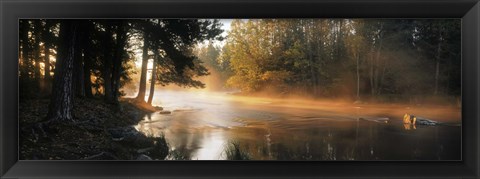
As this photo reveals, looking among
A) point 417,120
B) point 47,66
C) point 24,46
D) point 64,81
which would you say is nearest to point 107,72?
point 64,81

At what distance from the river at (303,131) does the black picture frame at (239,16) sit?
0.08 m

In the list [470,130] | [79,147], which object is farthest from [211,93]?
[470,130]

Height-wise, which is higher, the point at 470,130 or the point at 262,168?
A: the point at 470,130

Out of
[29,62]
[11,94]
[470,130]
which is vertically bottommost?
[470,130]

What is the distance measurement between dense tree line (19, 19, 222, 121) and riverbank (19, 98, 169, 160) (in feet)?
0.20

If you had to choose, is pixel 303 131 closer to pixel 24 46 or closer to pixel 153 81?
pixel 153 81

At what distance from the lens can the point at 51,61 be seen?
269cm

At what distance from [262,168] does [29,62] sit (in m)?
1.82

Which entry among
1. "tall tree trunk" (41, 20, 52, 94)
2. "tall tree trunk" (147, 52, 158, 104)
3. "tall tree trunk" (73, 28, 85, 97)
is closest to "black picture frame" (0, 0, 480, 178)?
"tall tree trunk" (41, 20, 52, 94)

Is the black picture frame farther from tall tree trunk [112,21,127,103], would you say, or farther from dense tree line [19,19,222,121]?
tall tree trunk [112,21,127,103]

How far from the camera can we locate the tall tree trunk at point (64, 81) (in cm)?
269

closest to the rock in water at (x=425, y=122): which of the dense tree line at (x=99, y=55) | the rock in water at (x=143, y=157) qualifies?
the dense tree line at (x=99, y=55)
